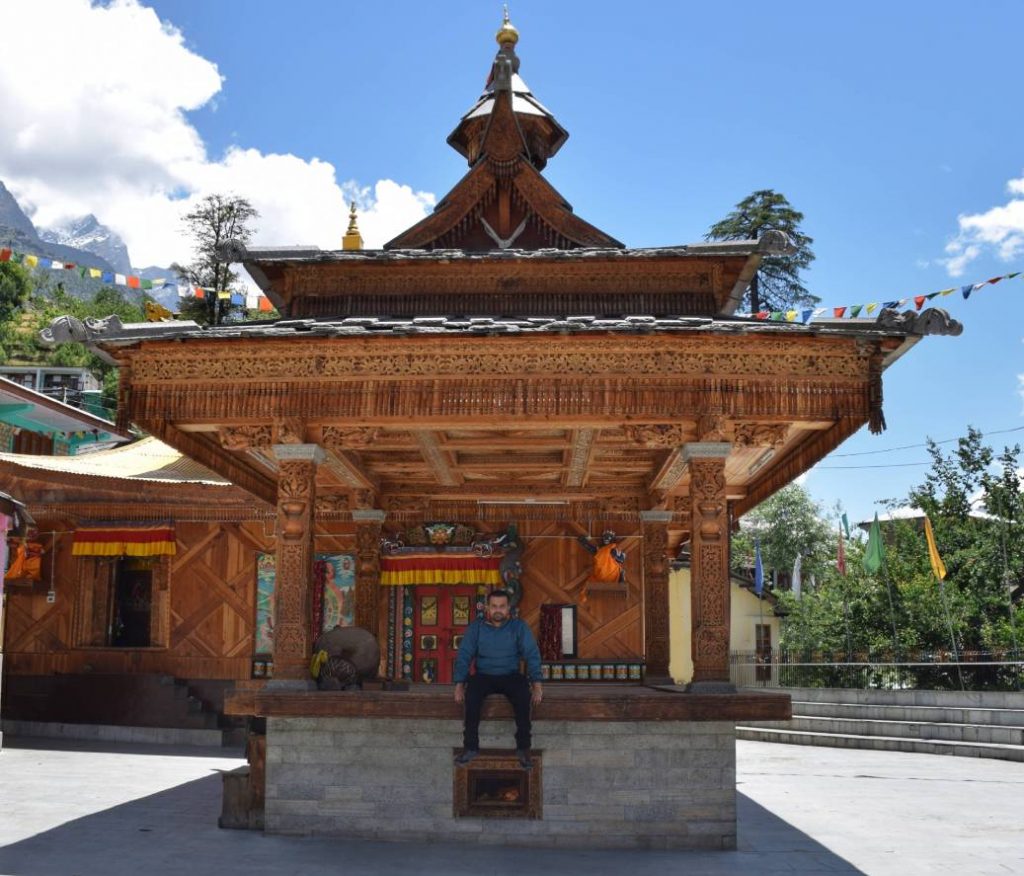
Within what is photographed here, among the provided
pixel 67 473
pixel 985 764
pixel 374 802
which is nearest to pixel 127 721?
pixel 67 473

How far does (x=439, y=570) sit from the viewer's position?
1758cm

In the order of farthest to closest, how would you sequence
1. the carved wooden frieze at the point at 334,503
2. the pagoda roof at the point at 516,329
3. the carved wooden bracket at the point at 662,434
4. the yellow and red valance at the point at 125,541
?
1. the yellow and red valance at the point at 125,541
2. the carved wooden frieze at the point at 334,503
3. the carved wooden bracket at the point at 662,434
4. the pagoda roof at the point at 516,329

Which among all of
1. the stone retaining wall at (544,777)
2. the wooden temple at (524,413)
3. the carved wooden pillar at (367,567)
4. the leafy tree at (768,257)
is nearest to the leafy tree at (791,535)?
the leafy tree at (768,257)

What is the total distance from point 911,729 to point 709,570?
1267 cm

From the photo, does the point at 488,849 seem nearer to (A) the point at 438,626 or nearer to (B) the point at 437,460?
(B) the point at 437,460

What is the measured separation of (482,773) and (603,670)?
826cm

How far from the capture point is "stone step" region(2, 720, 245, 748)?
754 inches

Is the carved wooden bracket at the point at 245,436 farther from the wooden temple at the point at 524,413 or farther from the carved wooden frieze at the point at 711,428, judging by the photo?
the carved wooden frieze at the point at 711,428

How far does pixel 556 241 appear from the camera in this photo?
13836 mm

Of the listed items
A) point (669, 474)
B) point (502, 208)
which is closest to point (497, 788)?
point (669, 474)

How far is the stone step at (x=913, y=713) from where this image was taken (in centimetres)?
1936

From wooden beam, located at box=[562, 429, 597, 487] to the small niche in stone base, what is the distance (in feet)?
12.5

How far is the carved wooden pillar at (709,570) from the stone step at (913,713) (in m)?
11.8

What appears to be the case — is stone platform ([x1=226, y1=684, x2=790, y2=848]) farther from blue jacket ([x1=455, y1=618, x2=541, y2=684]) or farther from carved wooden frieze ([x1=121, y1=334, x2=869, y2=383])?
carved wooden frieze ([x1=121, y1=334, x2=869, y2=383])
